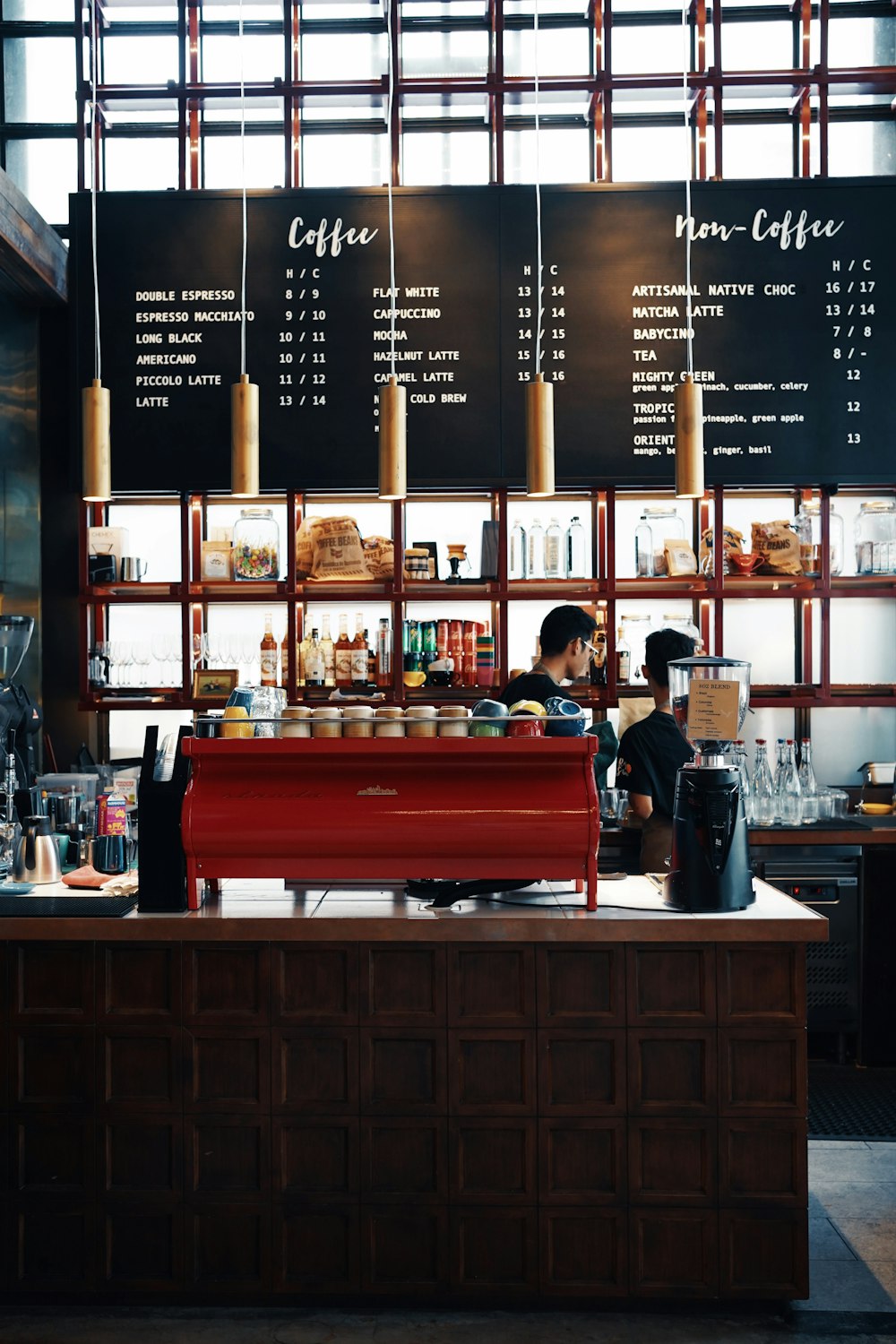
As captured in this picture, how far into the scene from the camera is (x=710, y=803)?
2.74 metres

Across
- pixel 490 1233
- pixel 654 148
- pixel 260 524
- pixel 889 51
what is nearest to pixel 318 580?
pixel 260 524

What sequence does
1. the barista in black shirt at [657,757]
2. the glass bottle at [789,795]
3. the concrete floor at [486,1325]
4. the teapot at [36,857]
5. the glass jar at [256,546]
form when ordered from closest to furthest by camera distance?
1. the concrete floor at [486,1325]
2. the teapot at [36,857]
3. the barista in black shirt at [657,757]
4. the glass bottle at [789,795]
5. the glass jar at [256,546]

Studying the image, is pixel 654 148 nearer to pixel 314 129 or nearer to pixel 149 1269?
pixel 314 129

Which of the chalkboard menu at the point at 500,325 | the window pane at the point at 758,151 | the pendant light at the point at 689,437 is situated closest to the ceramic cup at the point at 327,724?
the pendant light at the point at 689,437

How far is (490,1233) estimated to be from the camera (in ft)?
8.59

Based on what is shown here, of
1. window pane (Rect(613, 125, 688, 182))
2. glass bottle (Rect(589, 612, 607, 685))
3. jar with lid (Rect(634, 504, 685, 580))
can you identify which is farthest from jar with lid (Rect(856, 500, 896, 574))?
window pane (Rect(613, 125, 688, 182))

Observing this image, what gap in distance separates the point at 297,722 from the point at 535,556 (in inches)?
94.0

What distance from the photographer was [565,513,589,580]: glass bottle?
4.97m

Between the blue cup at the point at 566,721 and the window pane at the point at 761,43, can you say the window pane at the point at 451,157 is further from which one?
the blue cup at the point at 566,721

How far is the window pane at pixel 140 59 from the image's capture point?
5266mm

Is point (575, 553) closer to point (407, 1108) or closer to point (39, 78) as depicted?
point (407, 1108)

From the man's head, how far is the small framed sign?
1.43 m

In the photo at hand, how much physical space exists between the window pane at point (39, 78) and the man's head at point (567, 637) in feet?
11.1

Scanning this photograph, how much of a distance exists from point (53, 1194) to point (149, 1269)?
0.27 metres
